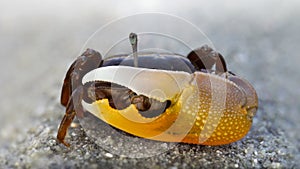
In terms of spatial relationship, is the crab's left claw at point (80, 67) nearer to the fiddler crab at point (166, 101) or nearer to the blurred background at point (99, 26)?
the fiddler crab at point (166, 101)

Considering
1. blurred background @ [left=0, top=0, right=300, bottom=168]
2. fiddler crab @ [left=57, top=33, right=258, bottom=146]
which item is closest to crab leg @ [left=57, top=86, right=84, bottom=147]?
fiddler crab @ [left=57, top=33, right=258, bottom=146]

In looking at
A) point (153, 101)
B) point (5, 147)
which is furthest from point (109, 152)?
point (5, 147)

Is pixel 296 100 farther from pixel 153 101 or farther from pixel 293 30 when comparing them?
pixel 153 101

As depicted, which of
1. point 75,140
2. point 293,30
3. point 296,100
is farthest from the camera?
point 293,30

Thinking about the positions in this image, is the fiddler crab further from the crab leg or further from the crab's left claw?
the crab's left claw

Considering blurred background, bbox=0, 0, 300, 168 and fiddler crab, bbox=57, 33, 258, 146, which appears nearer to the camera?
fiddler crab, bbox=57, 33, 258, 146
